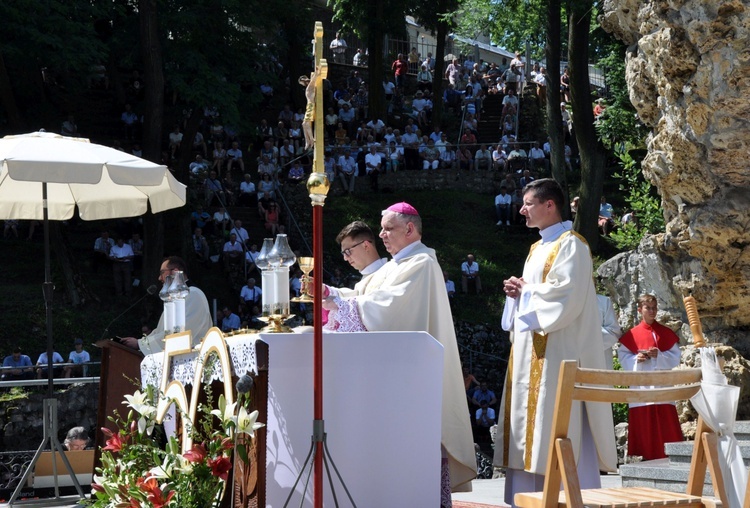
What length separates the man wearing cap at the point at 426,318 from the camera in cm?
617

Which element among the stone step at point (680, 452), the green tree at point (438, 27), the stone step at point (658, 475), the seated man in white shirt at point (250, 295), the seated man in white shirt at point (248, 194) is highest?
the green tree at point (438, 27)

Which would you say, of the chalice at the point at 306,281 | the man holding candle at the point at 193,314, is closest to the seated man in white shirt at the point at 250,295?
the man holding candle at the point at 193,314

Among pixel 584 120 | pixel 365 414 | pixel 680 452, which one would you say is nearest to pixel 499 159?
pixel 584 120

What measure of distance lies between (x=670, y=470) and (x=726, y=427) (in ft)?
9.25

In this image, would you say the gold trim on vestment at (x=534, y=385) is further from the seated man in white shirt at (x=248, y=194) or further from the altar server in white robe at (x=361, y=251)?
the seated man in white shirt at (x=248, y=194)

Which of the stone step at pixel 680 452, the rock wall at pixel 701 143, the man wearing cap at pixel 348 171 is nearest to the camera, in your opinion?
the stone step at pixel 680 452

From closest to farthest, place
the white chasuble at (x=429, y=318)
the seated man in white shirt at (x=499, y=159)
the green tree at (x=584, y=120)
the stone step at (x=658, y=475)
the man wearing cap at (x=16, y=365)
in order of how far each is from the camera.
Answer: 1. the white chasuble at (x=429, y=318)
2. the stone step at (x=658, y=475)
3. the man wearing cap at (x=16, y=365)
4. the green tree at (x=584, y=120)
5. the seated man in white shirt at (x=499, y=159)

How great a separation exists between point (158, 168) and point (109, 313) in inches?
584

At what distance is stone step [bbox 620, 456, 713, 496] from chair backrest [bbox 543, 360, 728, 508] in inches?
107

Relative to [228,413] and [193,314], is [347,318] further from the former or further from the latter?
[193,314]

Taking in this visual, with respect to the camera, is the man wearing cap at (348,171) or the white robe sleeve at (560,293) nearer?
the white robe sleeve at (560,293)

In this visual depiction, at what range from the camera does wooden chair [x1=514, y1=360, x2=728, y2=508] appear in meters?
4.34

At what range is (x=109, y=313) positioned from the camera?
843 inches

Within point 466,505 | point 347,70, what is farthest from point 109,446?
point 347,70
